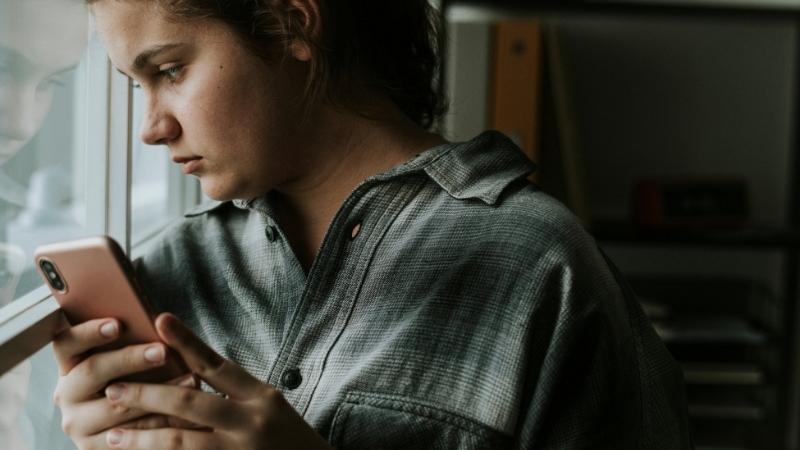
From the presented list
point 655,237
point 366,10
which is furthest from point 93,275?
point 655,237

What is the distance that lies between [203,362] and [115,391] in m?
0.07

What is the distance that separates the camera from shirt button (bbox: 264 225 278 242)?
914 mm

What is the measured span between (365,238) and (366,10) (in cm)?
21

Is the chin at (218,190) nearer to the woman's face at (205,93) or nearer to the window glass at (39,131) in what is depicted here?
the woman's face at (205,93)

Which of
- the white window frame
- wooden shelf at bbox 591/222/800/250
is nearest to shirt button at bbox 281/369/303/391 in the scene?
the white window frame

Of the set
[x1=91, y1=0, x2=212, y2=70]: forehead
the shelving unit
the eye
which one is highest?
[x1=91, y1=0, x2=212, y2=70]: forehead

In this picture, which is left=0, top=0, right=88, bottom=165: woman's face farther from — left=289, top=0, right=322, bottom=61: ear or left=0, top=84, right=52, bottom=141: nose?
left=289, top=0, right=322, bottom=61: ear

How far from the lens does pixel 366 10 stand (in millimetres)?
921

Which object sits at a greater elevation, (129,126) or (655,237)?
(129,126)

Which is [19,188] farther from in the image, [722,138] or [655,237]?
[722,138]

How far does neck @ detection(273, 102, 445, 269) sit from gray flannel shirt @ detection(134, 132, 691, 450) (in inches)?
1.3

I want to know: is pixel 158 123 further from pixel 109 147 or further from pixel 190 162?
pixel 109 147

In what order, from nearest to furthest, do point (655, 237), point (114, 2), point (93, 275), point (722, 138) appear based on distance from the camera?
point (93, 275) → point (114, 2) → point (655, 237) → point (722, 138)

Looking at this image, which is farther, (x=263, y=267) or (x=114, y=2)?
(x=263, y=267)
